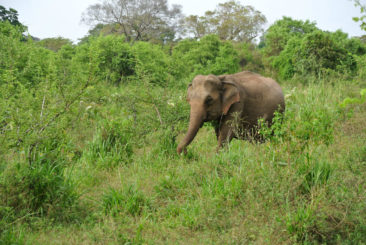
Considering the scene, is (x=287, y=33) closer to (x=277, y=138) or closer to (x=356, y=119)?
(x=356, y=119)

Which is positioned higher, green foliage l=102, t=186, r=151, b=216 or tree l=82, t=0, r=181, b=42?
tree l=82, t=0, r=181, b=42

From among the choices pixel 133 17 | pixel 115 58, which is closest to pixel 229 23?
pixel 133 17

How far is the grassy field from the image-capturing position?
3.17 metres

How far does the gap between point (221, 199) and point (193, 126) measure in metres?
1.86

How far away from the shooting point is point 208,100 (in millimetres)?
5539

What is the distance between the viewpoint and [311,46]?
40.3 ft

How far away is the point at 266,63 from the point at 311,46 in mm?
5900

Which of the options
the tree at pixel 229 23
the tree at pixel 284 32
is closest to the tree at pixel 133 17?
the tree at pixel 229 23

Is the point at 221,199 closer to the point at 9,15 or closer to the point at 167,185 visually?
the point at 167,185

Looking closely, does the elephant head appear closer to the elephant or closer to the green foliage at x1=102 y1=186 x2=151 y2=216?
the elephant

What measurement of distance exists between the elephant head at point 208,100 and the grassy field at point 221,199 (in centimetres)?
51

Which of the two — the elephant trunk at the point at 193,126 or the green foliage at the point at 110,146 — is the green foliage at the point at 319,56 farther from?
the green foliage at the point at 110,146

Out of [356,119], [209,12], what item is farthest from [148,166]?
[209,12]

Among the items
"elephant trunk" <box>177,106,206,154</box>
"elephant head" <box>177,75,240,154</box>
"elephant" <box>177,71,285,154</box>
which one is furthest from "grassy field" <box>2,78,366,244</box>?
"elephant" <box>177,71,285,154</box>
